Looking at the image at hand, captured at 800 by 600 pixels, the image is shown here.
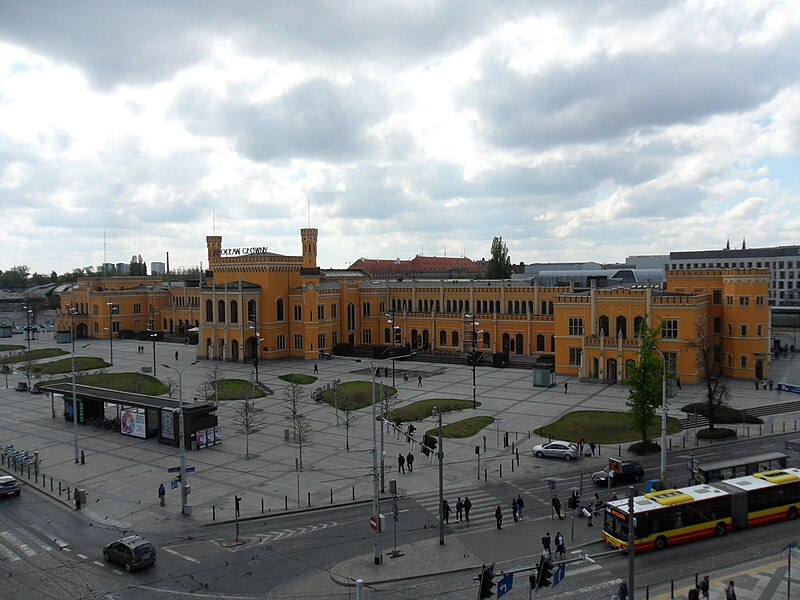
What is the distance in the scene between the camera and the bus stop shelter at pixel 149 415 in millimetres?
45156

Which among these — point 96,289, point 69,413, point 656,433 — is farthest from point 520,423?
point 96,289

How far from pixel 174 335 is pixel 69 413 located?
6585 cm

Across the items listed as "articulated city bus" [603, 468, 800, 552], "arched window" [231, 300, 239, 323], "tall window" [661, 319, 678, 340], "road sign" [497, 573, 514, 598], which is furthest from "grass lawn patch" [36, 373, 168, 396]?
"tall window" [661, 319, 678, 340]

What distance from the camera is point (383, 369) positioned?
77375 millimetres

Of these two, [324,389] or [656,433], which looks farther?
[324,389]

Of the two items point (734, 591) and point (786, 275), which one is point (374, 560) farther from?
point (786, 275)

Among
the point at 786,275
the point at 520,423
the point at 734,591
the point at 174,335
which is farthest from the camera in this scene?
the point at 786,275

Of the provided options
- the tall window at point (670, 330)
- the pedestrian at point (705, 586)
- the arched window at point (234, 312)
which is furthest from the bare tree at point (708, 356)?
the arched window at point (234, 312)

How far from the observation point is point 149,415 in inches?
1921

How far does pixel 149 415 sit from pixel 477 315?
52.0 m

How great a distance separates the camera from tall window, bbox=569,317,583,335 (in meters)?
71.2

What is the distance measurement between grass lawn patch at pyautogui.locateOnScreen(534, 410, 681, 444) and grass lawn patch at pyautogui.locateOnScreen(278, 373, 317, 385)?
31.0 m

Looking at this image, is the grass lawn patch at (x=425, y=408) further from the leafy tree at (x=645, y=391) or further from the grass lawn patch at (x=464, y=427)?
the leafy tree at (x=645, y=391)

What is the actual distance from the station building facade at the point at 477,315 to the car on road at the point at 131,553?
4754 centimetres
